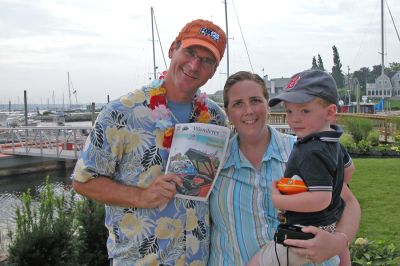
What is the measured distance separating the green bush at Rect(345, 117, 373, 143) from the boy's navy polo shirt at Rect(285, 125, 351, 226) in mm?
17179

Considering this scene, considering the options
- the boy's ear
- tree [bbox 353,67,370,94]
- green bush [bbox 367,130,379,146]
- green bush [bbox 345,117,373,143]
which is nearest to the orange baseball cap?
the boy's ear

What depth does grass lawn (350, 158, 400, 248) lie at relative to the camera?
5.78 m

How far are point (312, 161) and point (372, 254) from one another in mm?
2813

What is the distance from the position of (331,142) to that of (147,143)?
3.00 feet

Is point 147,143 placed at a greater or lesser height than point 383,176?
greater

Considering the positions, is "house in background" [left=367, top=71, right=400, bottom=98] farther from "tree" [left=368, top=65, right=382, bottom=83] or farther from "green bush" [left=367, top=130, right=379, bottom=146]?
"green bush" [left=367, top=130, right=379, bottom=146]

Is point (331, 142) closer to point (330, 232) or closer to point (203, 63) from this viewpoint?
point (330, 232)

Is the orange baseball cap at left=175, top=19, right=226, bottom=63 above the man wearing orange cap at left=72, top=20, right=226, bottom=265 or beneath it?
above

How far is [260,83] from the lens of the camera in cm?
242

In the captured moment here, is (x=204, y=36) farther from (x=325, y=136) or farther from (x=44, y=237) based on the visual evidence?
(x=44, y=237)

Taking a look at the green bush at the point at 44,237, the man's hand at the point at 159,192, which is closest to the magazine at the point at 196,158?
the man's hand at the point at 159,192

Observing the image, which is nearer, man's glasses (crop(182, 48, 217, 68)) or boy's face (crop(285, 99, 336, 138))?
boy's face (crop(285, 99, 336, 138))

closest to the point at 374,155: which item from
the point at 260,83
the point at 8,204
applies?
the point at 8,204

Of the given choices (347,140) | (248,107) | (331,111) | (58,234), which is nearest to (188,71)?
(248,107)
